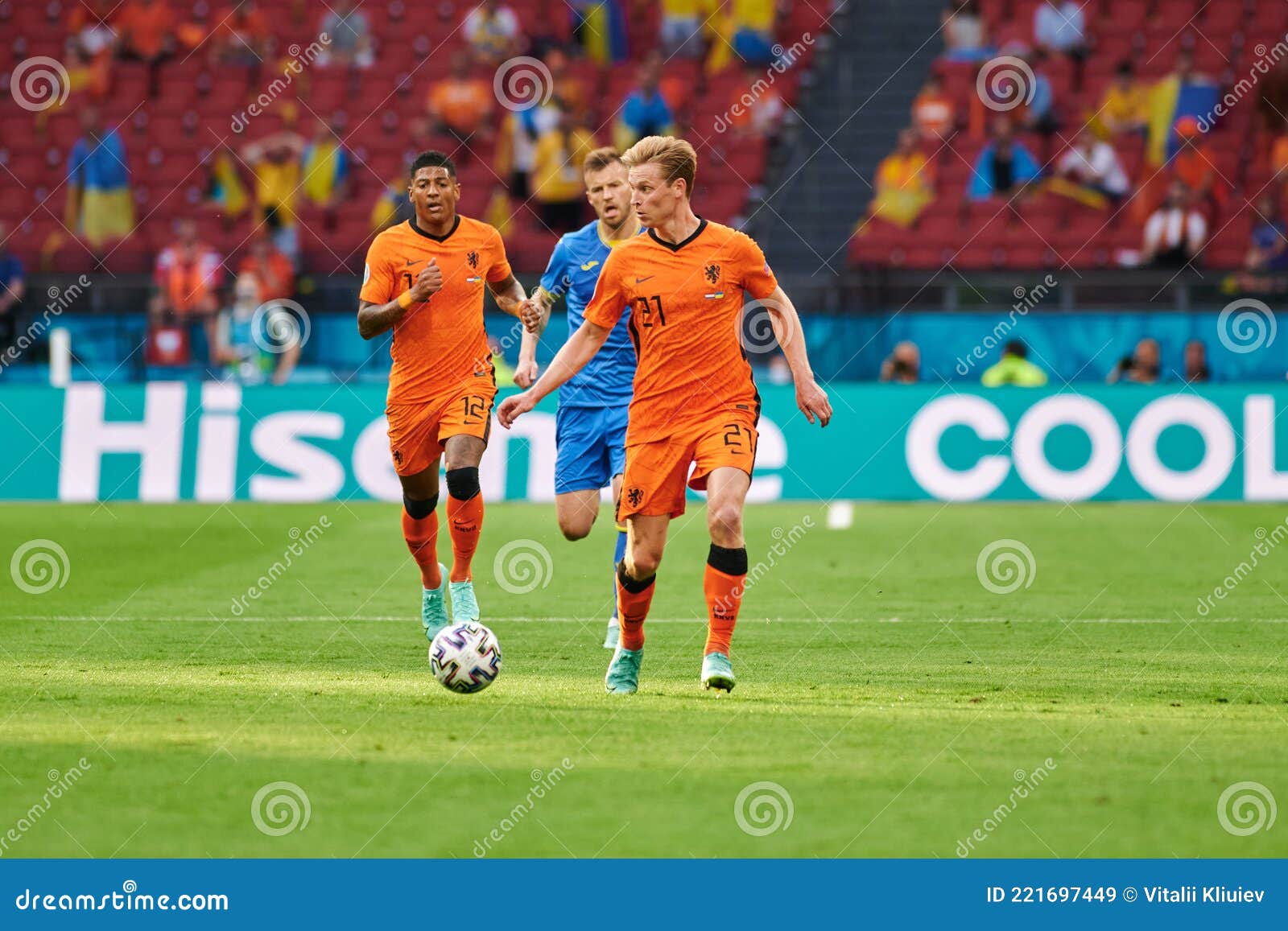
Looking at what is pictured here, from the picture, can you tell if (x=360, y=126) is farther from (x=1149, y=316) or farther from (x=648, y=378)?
(x=648, y=378)

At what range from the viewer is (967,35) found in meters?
26.8

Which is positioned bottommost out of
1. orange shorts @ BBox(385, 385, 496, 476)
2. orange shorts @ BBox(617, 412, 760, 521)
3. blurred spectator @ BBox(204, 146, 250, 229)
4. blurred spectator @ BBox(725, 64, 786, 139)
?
orange shorts @ BBox(617, 412, 760, 521)

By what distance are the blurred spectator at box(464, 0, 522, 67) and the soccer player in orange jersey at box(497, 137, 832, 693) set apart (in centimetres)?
1851

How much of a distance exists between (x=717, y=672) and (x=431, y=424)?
2.92 meters

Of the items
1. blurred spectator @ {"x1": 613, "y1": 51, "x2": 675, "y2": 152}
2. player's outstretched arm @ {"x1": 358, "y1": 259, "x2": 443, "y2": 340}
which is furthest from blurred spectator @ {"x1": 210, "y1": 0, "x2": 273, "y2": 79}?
player's outstretched arm @ {"x1": 358, "y1": 259, "x2": 443, "y2": 340}

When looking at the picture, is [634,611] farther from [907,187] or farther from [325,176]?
[325,176]

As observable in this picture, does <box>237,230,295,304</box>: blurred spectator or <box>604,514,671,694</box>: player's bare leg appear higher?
<box>237,230,295,304</box>: blurred spectator

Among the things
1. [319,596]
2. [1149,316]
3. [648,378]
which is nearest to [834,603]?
[319,596]

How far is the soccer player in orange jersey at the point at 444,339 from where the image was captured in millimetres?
10555

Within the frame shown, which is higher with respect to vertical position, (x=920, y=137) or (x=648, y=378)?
(x=920, y=137)

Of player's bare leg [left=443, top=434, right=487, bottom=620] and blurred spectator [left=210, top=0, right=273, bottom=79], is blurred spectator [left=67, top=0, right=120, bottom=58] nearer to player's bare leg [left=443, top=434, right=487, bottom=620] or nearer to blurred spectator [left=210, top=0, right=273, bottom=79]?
blurred spectator [left=210, top=0, right=273, bottom=79]

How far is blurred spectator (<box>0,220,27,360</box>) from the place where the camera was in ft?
75.7

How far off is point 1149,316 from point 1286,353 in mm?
1543

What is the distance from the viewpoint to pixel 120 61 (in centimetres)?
2909
